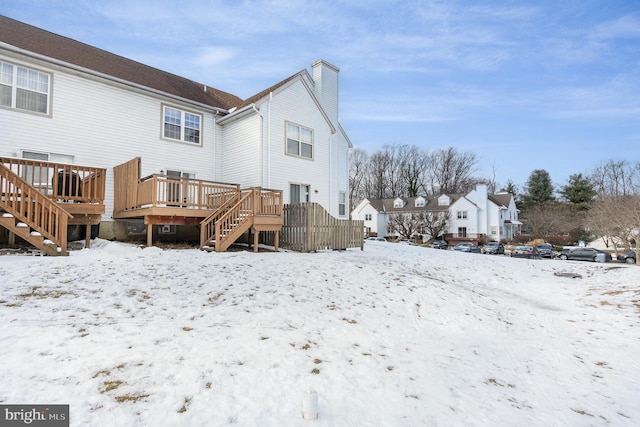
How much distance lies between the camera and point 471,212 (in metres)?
45.6

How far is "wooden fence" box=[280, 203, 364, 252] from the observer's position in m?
12.1

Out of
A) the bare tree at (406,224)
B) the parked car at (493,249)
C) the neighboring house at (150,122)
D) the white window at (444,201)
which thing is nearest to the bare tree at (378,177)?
the bare tree at (406,224)

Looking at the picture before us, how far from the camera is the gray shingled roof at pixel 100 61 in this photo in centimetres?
1116

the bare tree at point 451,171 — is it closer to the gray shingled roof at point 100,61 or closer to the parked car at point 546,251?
the parked car at point 546,251

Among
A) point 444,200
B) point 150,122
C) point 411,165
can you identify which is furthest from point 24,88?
point 411,165

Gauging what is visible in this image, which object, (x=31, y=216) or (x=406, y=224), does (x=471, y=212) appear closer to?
(x=406, y=224)

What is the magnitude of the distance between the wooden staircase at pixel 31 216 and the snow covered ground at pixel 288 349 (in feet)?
2.14

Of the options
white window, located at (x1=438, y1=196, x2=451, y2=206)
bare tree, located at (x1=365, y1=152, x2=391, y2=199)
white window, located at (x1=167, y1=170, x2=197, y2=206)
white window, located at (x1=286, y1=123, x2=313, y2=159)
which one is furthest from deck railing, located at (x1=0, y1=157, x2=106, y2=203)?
bare tree, located at (x1=365, y1=152, x2=391, y2=199)

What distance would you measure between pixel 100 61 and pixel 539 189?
219ft

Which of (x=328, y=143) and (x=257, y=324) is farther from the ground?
(x=328, y=143)

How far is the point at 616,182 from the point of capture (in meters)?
51.3

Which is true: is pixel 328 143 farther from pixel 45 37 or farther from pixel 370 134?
pixel 370 134

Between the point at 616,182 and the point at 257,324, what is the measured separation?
6751 cm

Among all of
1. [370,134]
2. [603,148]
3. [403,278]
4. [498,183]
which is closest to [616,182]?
[603,148]
